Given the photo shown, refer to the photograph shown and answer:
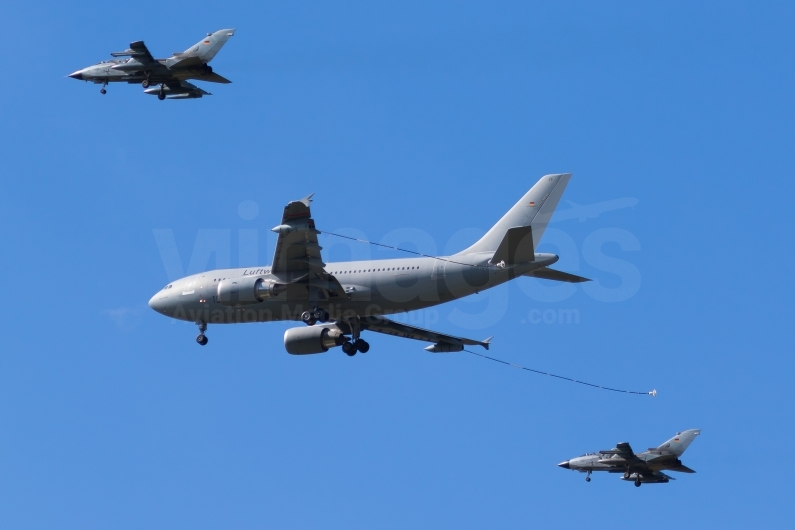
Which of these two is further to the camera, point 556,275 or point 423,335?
point 423,335

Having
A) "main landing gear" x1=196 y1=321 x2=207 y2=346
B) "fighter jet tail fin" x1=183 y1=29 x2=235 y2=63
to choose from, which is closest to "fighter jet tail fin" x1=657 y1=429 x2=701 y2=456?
"main landing gear" x1=196 y1=321 x2=207 y2=346

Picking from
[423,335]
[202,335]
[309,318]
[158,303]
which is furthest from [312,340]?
[158,303]

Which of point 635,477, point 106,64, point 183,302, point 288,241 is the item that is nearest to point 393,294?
point 288,241

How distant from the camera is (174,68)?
41.6 m

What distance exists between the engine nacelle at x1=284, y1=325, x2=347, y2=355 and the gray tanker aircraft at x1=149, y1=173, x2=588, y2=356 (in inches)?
1.7

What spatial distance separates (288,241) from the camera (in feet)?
119

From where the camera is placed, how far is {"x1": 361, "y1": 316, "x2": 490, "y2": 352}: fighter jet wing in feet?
145

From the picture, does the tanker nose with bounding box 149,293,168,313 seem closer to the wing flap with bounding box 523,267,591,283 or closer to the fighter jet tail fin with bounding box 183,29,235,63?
the fighter jet tail fin with bounding box 183,29,235,63

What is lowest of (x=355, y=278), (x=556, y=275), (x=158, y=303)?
(x=556, y=275)

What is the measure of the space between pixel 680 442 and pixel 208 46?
115ft

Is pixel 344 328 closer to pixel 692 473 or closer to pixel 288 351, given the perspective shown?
pixel 288 351

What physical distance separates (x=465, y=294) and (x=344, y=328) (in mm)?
7860

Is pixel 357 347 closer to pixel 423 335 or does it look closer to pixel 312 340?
pixel 312 340

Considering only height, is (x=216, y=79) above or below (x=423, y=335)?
above
